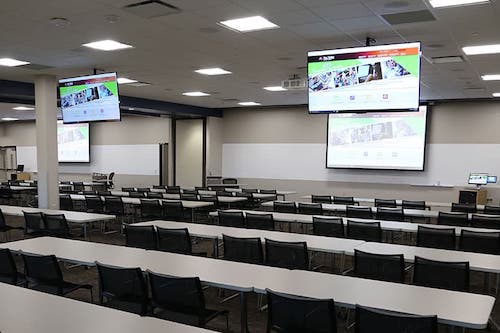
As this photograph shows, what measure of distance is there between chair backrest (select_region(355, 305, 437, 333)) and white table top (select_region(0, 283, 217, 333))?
97cm

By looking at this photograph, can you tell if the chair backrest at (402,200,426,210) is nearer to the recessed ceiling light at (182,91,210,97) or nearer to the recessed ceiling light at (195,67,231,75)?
the recessed ceiling light at (195,67,231,75)

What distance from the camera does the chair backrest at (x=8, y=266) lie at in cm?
426

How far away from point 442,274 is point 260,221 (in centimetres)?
325

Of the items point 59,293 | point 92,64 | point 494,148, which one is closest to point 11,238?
point 92,64

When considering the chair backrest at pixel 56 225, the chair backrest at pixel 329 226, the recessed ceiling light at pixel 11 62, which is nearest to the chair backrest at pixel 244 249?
the chair backrest at pixel 329 226

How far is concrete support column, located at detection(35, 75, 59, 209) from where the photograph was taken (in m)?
10.1

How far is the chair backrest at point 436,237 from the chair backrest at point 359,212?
201 cm

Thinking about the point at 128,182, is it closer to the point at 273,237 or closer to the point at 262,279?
the point at 273,237

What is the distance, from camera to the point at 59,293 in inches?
160

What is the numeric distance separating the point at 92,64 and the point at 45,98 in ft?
6.60

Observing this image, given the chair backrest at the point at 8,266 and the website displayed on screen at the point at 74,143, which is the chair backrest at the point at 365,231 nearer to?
the chair backrest at the point at 8,266

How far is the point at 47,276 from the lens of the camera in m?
4.14

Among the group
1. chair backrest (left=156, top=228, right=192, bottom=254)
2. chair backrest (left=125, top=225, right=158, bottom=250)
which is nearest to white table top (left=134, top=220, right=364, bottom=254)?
chair backrest (left=156, top=228, right=192, bottom=254)

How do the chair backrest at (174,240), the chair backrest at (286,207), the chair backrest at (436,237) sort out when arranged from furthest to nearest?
the chair backrest at (286,207) → the chair backrest at (436,237) → the chair backrest at (174,240)
